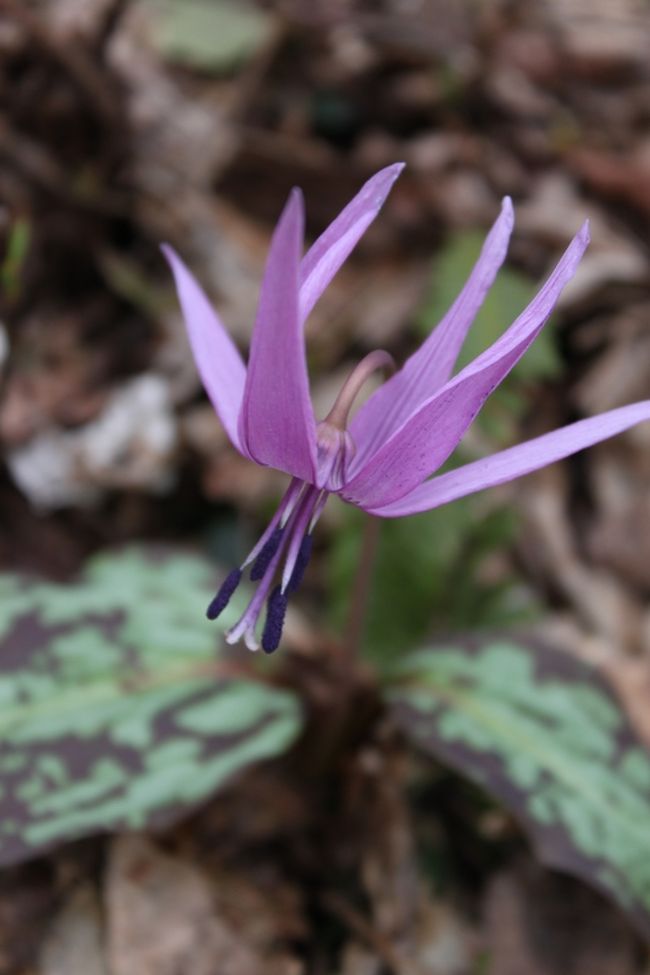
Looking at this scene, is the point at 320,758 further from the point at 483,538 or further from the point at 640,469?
the point at 640,469

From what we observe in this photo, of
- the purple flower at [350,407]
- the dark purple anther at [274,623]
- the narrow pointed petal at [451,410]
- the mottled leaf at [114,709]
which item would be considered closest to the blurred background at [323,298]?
the mottled leaf at [114,709]

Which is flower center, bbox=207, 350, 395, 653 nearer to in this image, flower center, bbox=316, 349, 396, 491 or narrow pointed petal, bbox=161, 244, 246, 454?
flower center, bbox=316, 349, 396, 491

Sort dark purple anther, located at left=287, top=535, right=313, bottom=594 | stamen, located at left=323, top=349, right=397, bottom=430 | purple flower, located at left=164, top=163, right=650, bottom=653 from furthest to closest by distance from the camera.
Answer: dark purple anther, located at left=287, top=535, right=313, bottom=594
stamen, located at left=323, top=349, right=397, bottom=430
purple flower, located at left=164, top=163, right=650, bottom=653

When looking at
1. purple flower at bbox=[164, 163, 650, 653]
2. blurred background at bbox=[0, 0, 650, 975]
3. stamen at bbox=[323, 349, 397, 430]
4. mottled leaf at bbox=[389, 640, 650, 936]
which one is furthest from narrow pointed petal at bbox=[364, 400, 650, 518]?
blurred background at bbox=[0, 0, 650, 975]

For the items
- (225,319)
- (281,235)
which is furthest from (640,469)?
(281,235)

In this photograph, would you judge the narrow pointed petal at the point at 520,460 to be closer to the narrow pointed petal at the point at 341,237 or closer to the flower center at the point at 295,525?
the flower center at the point at 295,525

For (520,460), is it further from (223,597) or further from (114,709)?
(114,709)
